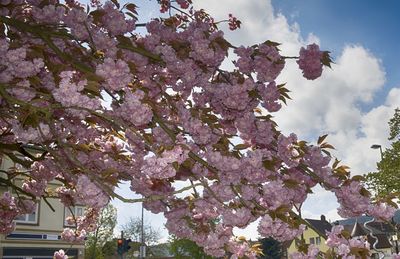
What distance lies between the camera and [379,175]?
23.5m

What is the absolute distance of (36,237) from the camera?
2541 centimetres

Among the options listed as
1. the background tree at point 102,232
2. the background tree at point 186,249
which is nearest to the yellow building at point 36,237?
the background tree at point 102,232

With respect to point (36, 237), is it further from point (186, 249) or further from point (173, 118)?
point (186, 249)

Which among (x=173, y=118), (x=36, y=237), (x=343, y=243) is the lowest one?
(x=343, y=243)

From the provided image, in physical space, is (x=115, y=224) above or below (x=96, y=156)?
above

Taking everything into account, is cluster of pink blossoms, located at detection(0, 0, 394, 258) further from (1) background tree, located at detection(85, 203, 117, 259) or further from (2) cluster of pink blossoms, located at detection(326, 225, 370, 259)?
(1) background tree, located at detection(85, 203, 117, 259)

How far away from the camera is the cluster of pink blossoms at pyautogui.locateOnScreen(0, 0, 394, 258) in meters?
3.64

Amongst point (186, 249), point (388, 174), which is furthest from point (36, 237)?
point (186, 249)

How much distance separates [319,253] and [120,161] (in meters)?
2.61

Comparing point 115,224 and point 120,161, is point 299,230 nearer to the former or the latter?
point 120,161

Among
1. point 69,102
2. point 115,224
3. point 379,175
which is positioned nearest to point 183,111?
point 69,102

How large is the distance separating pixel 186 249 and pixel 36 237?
1053 inches

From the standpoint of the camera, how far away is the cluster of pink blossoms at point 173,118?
Answer: 143 inches

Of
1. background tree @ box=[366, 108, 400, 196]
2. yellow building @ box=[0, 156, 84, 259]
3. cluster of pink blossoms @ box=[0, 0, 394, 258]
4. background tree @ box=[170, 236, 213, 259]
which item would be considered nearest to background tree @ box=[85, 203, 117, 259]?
background tree @ box=[170, 236, 213, 259]
